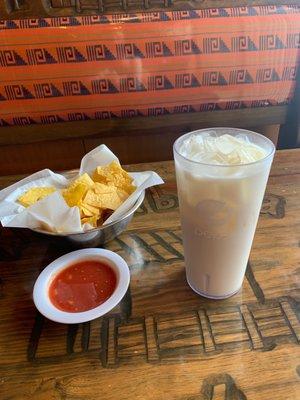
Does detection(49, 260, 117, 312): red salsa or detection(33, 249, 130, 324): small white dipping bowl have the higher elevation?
A: detection(33, 249, 130, 324): small white dipping bowl

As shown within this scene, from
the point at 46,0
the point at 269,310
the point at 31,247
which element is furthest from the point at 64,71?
the point at 269,310

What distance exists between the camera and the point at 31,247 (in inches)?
30.1

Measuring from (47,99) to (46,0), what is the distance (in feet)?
1.33

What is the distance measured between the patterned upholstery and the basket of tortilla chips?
2.74ft

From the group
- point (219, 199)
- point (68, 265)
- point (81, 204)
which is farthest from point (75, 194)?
point (219, 199)

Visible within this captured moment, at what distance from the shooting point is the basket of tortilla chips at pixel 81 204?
0.70m

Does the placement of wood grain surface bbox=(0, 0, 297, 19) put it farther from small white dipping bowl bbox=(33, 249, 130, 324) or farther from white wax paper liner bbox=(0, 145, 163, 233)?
small white dipping bowl bbox=(33, 249, 130, 324)

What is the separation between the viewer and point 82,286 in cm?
61

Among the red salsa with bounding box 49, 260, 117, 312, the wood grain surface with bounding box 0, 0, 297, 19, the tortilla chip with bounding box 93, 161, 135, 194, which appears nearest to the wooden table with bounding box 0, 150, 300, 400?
the red salsa with bounding box 49, 260, 117, 312

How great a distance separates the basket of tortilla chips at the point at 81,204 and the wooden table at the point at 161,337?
69 millimetres

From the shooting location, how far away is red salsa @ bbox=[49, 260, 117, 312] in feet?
1.89

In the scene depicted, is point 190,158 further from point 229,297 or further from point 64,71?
point 64,71

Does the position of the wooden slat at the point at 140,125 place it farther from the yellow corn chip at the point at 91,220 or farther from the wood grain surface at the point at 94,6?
the yellow corn chip at the point at 91,220

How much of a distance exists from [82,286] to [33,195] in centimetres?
29
